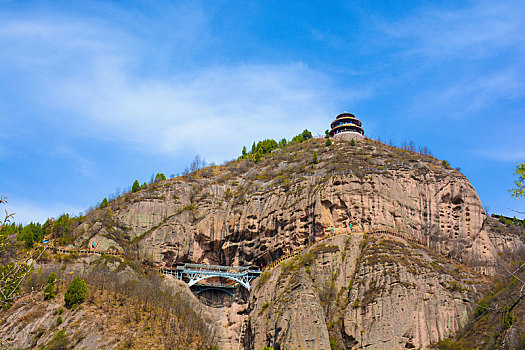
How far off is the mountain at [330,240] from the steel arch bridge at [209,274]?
2.41 meters

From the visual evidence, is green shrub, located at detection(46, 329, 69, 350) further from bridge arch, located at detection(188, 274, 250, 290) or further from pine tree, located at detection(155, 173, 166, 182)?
pine tree, located at detection(155, 173, 166, 182)

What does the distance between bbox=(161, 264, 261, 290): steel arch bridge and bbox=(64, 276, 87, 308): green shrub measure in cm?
1841

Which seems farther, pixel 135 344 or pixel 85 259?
pixel 85 259

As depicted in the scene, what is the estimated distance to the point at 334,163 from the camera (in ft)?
310

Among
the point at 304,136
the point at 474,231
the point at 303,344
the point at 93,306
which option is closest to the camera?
the point at 303,344

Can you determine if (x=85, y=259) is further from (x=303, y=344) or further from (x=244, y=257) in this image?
(x=303, y=344)

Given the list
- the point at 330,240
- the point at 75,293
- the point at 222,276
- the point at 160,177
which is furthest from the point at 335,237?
the point at 160,177

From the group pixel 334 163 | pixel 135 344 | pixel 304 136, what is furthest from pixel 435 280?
pixel 304 136

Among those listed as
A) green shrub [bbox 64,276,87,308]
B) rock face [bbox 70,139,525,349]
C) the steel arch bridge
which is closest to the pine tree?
rock face [bbox 70,139,525,349]

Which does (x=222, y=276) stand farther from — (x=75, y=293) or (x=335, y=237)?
(x=75, y=293)

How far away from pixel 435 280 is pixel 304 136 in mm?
71789

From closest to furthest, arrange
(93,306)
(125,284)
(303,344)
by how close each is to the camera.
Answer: (303,344) → (93,306) → (125,284)

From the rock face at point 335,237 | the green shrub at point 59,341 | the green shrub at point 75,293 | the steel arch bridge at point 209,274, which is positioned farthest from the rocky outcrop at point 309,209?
the green shrub at point 59,341

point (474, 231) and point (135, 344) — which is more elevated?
point (474, 231)
